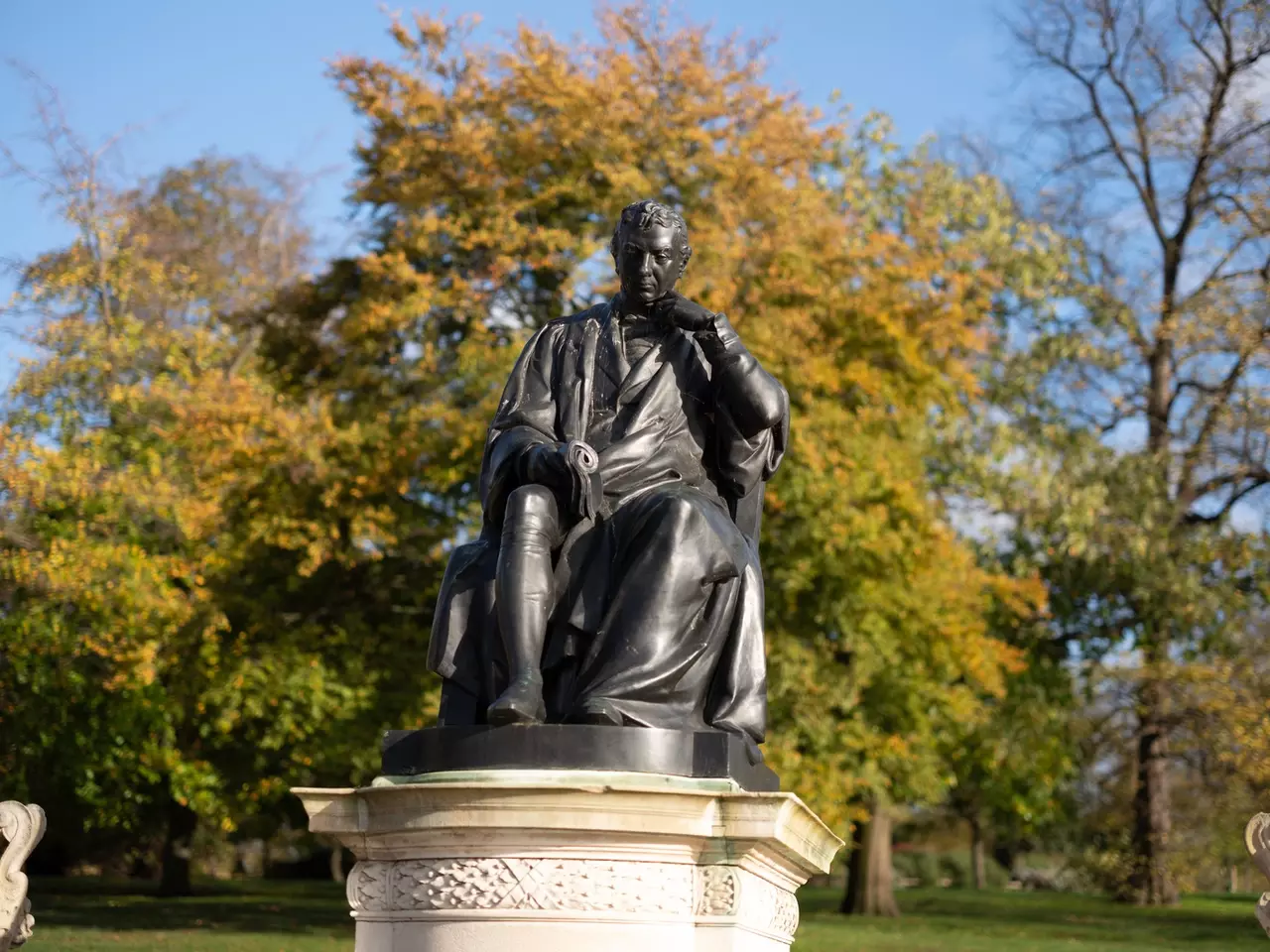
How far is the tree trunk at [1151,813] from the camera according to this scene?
25016 millimetres

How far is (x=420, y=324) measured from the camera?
20.5m

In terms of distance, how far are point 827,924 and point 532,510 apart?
16232 millimetres

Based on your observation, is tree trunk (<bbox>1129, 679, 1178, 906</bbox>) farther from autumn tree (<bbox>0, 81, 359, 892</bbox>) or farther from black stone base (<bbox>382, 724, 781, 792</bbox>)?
black stone base (<bbox>382, 724, 781, 792</bbox>)

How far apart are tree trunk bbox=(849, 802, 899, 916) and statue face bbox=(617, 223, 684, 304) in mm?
18107

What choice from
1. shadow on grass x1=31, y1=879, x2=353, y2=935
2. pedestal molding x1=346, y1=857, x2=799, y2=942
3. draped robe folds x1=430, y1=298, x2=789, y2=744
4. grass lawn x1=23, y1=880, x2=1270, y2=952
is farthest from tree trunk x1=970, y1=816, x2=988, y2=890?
pedestal molding x1=346, y1=857, x2=799, y2=942

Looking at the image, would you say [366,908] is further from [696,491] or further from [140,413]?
[140,413]

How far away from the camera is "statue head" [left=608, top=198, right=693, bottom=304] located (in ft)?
22.6

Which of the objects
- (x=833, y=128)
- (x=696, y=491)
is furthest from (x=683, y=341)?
(x=833, y=128)

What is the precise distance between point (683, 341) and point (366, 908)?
2.59 m

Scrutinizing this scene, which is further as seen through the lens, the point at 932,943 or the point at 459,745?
the point at 932,943

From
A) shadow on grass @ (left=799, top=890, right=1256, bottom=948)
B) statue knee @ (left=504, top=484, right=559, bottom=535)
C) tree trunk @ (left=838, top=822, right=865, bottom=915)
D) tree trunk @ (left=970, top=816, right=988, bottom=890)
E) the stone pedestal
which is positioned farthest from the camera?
tree trunk @ (left=970, top=816, right=988, bottom=890)

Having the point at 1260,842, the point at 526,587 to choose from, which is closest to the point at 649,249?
the point at 526,587

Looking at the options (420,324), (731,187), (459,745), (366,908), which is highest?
(731,187)

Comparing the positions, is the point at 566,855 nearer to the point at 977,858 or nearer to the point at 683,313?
the point at 683,313
